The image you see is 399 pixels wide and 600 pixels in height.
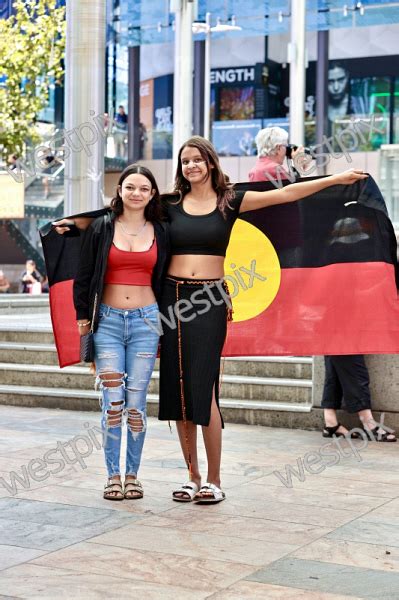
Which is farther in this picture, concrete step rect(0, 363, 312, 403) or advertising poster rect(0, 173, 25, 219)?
advertising poster rect(0, 173, 25, 219)

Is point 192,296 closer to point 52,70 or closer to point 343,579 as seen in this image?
point 343,579

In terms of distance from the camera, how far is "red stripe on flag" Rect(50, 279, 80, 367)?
753cm

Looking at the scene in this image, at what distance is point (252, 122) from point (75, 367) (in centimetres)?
2870

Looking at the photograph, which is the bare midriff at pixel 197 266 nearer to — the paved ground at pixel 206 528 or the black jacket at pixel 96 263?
the black jacket at pixel 96 263

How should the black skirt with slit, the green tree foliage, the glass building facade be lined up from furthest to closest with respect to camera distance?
1. the green tree foliage
2. the glass building facade
3. the black skirt with slit

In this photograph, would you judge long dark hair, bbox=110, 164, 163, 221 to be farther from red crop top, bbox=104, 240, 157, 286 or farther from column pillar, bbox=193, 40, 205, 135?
column pillar, bbox=193, 40, 205, 135

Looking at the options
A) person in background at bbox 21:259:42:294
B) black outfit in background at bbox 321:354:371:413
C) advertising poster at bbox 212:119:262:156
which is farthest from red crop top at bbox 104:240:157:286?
advertising poster at bbox 212:119:262:156

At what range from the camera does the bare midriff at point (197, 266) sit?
251 inches

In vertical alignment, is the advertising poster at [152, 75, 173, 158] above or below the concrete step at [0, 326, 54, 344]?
above

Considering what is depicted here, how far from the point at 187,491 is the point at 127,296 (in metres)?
1.18

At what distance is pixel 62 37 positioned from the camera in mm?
29938

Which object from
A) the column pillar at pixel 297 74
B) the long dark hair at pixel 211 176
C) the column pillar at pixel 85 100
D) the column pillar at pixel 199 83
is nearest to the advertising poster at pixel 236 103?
the column pillar at pixel 199 83

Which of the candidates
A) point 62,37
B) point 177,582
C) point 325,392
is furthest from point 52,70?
point 177,582

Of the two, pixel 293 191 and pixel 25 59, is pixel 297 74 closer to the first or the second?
pixel 25 59
